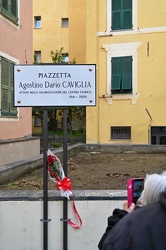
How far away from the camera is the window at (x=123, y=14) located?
623 inches

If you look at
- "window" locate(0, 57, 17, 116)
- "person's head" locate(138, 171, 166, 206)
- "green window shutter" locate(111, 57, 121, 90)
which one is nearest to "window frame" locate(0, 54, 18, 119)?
"window" locate(0, 57, 17, 116)

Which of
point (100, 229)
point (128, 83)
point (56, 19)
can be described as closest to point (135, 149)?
point (128, 83)

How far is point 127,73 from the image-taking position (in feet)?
51.8

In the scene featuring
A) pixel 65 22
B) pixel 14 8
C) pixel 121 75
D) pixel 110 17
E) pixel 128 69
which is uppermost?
pixel 65 22

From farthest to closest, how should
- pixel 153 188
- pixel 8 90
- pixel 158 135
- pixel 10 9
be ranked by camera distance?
pixel 158 135, pixel 10 9, pixel 8 90, pixel 153 188

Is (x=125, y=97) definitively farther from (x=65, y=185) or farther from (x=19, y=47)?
(x=65, y=185)

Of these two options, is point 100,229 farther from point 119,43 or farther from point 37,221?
point 119,43

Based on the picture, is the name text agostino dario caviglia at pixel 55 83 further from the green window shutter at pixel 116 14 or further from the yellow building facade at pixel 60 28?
the yellow building facade at pixel 60 28

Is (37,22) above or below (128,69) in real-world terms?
above

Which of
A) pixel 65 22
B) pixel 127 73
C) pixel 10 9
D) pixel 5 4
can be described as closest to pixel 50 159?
pixel 5 4

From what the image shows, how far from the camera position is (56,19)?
27.1m

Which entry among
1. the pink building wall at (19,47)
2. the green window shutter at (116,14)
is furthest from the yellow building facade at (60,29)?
the pink building wall at (19,47)

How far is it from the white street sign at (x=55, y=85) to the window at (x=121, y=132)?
12.5 metres

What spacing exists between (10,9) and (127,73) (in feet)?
24.2
